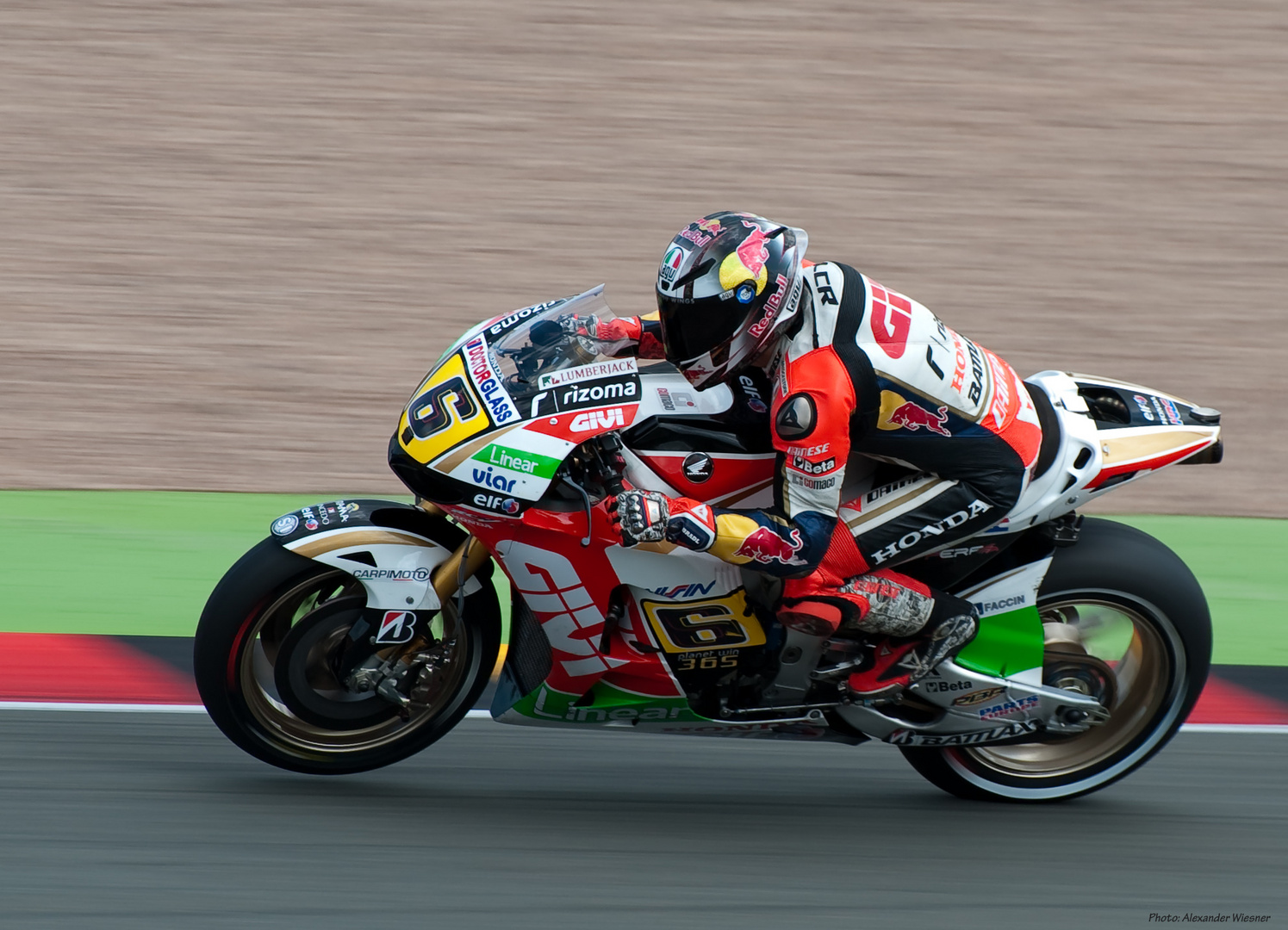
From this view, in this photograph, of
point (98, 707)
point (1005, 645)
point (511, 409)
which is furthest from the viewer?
point (98, 707)

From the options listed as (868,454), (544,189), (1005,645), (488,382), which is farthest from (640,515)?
(544,189)

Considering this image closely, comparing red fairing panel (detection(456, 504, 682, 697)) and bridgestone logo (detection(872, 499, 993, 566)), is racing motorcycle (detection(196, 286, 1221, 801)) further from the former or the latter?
bridgestone logo (detection(872, 499, 993, 566))

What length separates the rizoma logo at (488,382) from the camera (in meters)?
4.35

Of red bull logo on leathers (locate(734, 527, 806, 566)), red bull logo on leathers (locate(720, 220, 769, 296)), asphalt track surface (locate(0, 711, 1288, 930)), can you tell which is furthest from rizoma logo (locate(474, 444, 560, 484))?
asphalt track surface (locate(0, 711, 1288, 930))

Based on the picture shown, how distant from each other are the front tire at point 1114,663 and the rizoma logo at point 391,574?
1.73 m

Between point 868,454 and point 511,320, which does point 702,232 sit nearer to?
point 511,320

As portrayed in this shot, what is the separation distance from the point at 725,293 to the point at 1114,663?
194 centimetres

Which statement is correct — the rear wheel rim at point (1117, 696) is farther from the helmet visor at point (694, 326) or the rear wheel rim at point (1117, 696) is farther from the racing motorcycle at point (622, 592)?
the helmet visor at point (694, 326)

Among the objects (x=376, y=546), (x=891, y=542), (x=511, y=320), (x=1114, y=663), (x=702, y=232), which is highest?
(x=702, y=232)

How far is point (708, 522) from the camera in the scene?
4.25 m

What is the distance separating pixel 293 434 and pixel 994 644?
5.10m

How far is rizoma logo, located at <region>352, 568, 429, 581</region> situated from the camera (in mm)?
4543

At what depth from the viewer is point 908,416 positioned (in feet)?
14.6

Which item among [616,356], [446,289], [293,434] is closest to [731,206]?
[446,289]
